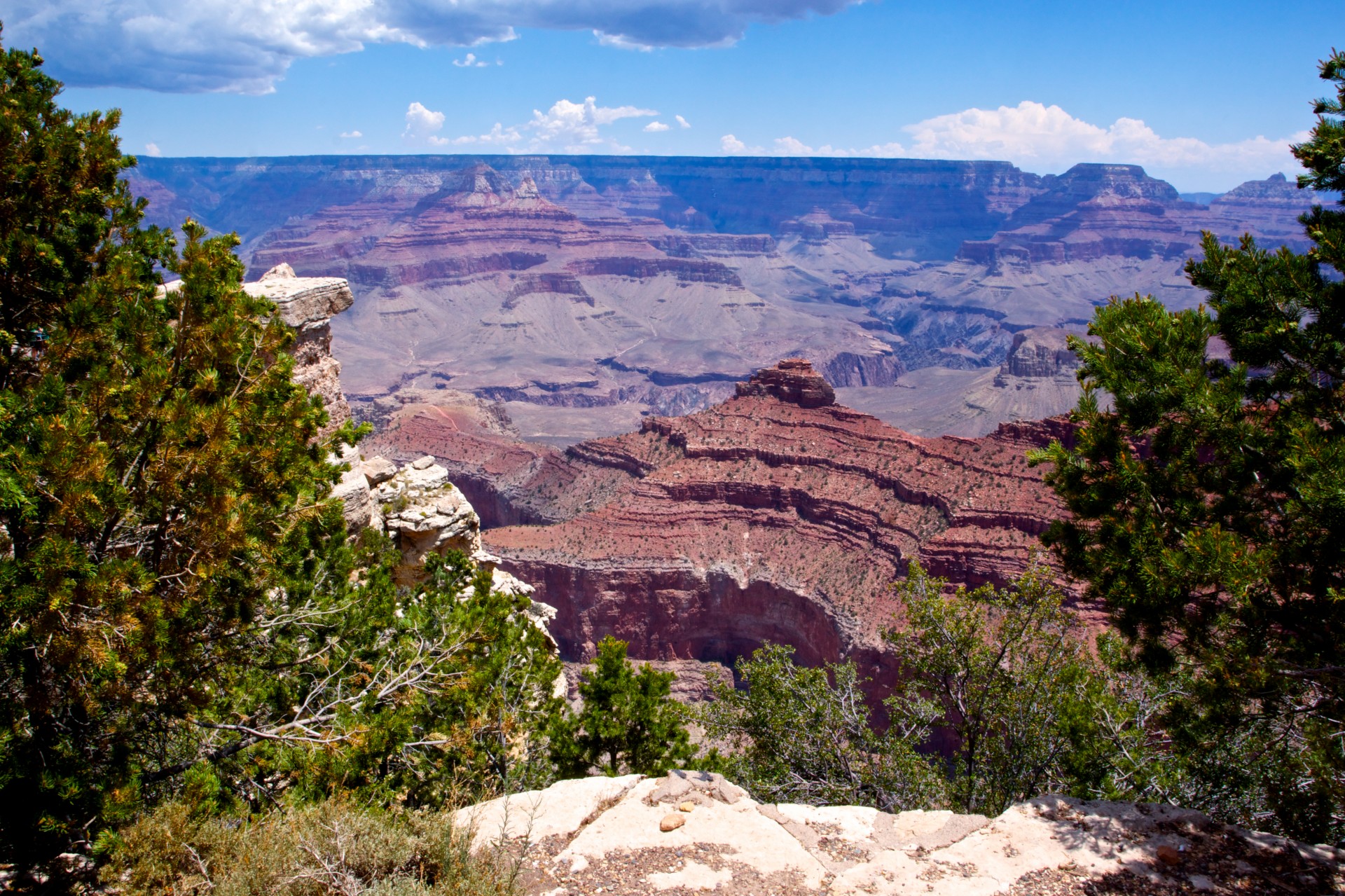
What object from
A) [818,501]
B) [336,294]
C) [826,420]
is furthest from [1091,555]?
[826,420]

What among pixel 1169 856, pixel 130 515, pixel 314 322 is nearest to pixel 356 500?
pixel 314 322

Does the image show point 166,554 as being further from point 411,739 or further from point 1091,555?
point 1091,555

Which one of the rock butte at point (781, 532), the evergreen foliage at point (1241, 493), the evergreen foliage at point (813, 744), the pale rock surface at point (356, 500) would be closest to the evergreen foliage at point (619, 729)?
the evergreen foliage at point (813, 744)

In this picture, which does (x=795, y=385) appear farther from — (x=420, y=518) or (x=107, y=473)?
(x=107, y=473)

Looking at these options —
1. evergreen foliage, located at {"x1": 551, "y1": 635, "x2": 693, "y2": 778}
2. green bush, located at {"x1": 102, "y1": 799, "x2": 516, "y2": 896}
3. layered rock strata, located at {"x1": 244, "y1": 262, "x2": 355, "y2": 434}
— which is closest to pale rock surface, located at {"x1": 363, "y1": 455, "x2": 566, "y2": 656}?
layered rock strata, located at {"x1": 244, "y1": 262, "x2": 355, "y2": 434}

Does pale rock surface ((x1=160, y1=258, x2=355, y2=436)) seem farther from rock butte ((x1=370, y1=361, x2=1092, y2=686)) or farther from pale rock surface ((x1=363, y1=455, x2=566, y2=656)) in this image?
rock butte ((x1=370, y1=361, x2=1092, y2=686))
